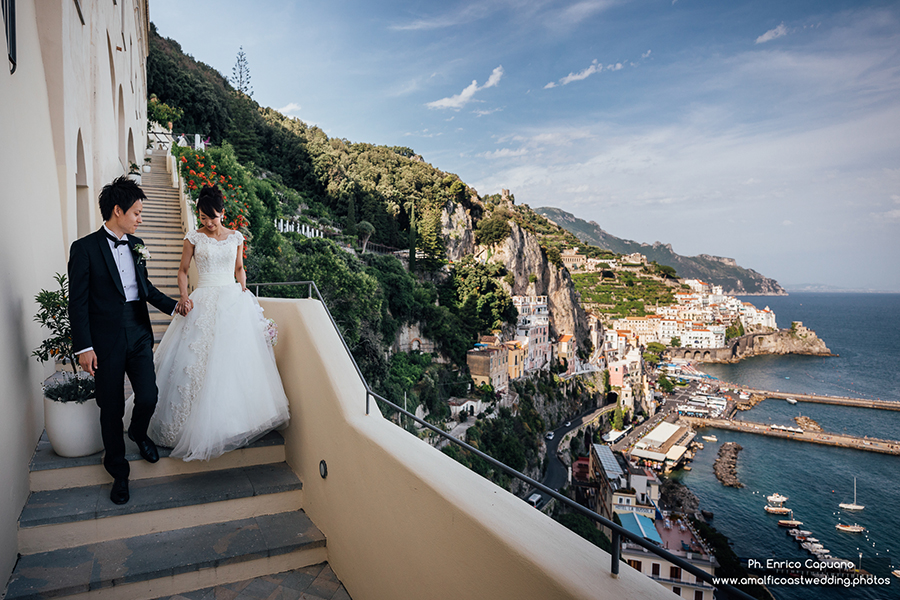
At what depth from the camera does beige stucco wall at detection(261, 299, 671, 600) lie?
104cm

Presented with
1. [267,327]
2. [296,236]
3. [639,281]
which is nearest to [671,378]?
[639,281]

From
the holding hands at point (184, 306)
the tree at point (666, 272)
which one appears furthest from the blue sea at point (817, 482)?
the holding hands at point (184, 306)

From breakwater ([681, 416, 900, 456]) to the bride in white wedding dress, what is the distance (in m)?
46.4

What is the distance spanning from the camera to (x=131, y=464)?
243 centimetres

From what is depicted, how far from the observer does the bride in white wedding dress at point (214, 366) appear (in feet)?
7.88

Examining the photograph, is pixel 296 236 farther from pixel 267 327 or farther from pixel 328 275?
pixel 267 327

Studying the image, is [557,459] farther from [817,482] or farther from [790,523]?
[817,482]

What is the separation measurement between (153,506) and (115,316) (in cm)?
100

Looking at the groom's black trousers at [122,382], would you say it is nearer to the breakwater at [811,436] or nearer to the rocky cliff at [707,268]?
the breakwater at [811,436]

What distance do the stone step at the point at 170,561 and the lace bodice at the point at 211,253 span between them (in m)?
1.52

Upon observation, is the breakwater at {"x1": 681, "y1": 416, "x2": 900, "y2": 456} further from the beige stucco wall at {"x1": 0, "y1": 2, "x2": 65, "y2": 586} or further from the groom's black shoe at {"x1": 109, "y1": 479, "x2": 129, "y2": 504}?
Answer: the beige stucco wall at {"x1": 0, "y1": 2, "x2": 65, "y2": 586}

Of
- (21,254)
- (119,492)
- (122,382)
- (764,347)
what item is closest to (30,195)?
(21,254)

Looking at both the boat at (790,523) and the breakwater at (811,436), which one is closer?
the boat at (790,523)

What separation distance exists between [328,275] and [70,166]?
778 cm
